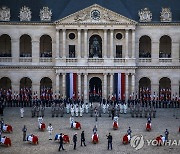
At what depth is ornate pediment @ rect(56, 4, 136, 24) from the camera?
66438 millimetres

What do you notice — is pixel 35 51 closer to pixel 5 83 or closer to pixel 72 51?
pixel 72 51

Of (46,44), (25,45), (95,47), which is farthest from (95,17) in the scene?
(25,45)

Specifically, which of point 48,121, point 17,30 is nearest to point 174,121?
point 48,121

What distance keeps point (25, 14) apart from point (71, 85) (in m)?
13.3

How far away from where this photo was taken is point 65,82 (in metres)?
67.8

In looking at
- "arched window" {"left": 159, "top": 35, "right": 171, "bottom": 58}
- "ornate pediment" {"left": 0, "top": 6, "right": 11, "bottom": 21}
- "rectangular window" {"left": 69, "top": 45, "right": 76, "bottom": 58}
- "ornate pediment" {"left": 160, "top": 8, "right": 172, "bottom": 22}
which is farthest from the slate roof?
"rectangular window" {"left": 69, "top": 45, "right": 76, "bottom": 58}

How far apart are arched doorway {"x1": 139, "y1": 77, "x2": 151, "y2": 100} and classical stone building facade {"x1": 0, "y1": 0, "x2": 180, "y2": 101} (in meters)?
1.15

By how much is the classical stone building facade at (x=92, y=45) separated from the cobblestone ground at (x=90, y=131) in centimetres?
841

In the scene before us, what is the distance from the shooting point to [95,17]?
2630 inches

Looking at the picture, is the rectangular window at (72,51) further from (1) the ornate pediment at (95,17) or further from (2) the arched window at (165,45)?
(2) the arched window at (165,45)

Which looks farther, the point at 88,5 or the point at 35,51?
the point at 35,51

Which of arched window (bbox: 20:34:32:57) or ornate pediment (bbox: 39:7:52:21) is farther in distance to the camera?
arched window (bbox: 20:34:32:57)

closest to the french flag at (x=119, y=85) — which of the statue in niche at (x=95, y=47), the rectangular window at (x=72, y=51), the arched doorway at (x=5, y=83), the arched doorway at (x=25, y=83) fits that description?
the statue in niche at (x=95, y=47)

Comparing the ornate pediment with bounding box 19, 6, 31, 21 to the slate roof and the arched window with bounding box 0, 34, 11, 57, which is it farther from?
the arched window with bounding box 0, 34, 11, 57
